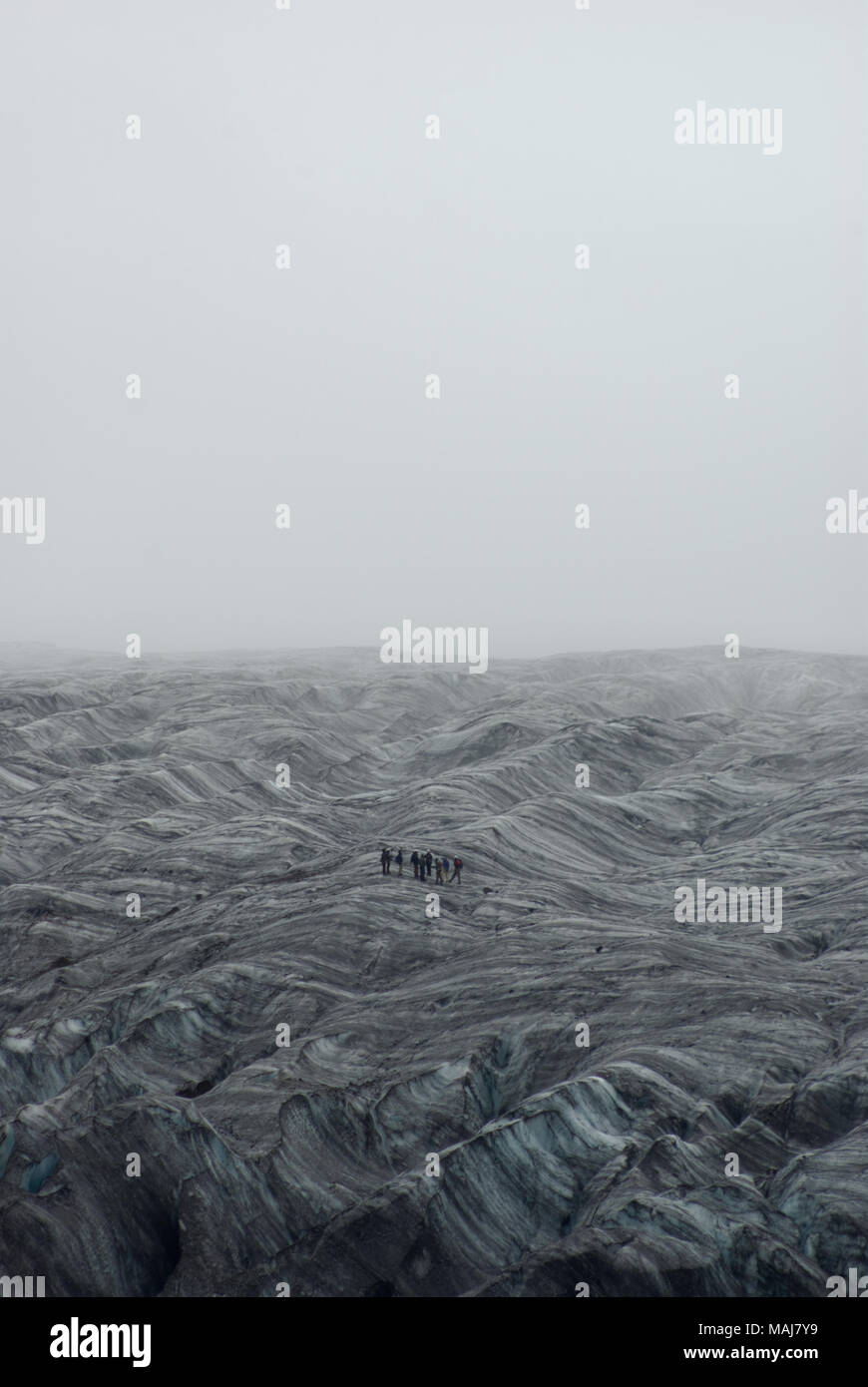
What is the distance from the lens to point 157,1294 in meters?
22.3

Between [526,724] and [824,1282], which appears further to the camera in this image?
[526,724]

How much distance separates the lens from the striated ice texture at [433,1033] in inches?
858

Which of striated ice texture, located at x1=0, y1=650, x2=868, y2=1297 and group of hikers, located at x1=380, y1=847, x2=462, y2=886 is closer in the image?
striated ice texture, located at x1=0, y1=650, x2=868, y2=1297

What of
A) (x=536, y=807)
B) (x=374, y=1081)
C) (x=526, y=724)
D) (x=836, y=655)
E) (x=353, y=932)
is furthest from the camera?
(x=836, y=655)

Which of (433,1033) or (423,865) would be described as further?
(423,865)

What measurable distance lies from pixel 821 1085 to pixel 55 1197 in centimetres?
1454

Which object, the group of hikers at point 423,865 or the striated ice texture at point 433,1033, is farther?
the group of hikers at point 423,865

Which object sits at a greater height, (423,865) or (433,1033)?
(423,865)

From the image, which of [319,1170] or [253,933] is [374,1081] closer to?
[319,1170]

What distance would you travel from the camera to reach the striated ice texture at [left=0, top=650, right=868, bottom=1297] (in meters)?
21.8

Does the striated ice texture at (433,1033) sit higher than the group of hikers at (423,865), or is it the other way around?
the group of hikers at (423,865)

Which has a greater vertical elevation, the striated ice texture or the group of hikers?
the group of hikers

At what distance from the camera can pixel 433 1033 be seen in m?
27.9
